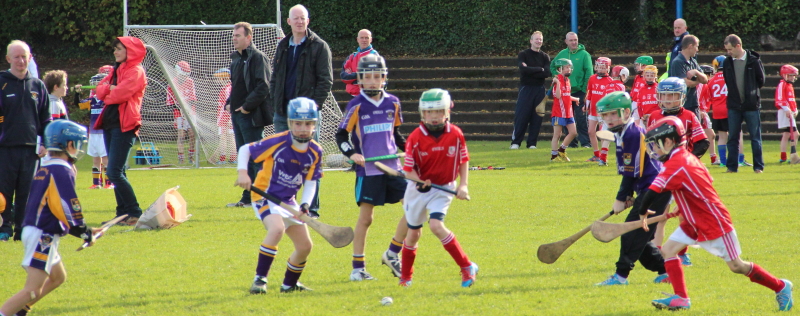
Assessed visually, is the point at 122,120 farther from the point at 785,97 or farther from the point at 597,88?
the point at 785,97

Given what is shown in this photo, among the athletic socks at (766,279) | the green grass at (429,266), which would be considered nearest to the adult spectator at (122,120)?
the green grass at (429,266)

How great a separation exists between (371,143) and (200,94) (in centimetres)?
889

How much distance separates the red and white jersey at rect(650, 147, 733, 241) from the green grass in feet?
1.66

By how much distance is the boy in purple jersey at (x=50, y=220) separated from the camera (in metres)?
4.86

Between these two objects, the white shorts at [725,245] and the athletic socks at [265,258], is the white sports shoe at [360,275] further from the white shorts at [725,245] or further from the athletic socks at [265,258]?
the white shorts at [725,245]

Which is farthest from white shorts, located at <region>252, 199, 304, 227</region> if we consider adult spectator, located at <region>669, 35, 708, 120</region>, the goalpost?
the goalpost

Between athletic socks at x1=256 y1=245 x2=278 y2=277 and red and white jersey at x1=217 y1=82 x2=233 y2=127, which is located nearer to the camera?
athletic socks at x1=256 y1=245 x2=278 y2=277

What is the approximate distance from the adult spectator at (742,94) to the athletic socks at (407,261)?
7.85 m

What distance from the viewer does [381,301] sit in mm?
5328

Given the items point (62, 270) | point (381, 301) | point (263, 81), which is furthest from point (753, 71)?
point (62, 270)

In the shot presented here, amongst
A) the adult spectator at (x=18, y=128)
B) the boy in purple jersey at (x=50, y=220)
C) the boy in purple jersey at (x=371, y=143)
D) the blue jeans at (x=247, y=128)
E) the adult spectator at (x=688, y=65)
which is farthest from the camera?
the adult spectator at (x=688, y=65)

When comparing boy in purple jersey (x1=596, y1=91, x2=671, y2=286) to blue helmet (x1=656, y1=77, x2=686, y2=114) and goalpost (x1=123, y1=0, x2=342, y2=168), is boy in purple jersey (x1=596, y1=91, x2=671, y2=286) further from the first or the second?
goalpost (x1=123, y1=0, x2=342, y2=168)

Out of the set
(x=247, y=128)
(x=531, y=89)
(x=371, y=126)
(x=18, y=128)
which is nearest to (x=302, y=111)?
(x=371, y=126)

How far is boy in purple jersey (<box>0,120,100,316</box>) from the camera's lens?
4.86m
